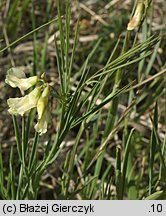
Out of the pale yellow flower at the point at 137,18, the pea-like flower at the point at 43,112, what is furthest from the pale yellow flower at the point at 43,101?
the pale yellow flower at the point at 137,18

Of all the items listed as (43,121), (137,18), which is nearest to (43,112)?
(43,121)

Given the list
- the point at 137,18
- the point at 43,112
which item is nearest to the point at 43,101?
the point at 43,112

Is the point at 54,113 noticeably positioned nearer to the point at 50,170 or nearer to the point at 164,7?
the point at 50,170

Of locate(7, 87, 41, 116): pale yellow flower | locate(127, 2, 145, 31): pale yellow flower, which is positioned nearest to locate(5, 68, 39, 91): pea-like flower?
locate(7, 87, 41, 116): pale yellow flower

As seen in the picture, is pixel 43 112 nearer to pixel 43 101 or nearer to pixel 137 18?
pixel 43 101

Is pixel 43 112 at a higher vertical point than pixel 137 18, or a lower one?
lower

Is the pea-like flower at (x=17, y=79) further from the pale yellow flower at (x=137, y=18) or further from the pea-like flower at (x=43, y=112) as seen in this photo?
the pale yellow flower at (x=137, y=18)

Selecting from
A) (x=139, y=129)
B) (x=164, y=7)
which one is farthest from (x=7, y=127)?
(x=164, y=7)
